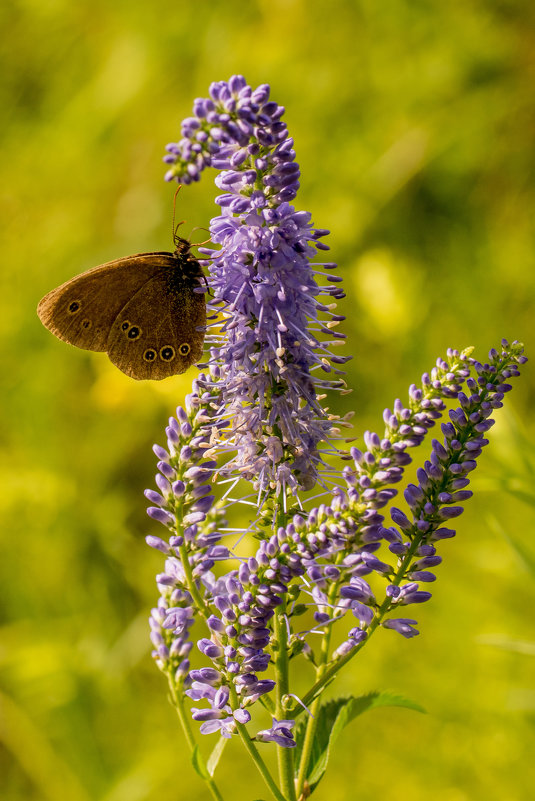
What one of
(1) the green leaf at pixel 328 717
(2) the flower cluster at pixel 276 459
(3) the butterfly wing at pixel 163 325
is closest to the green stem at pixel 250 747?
(2) the flower cluster at pixel 276 459

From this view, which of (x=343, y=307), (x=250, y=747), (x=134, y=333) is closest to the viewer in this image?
(x=250, y=747)

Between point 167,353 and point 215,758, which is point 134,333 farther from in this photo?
point 215,758

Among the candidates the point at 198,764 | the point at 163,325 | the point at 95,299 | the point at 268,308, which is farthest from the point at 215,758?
the point at 95,299

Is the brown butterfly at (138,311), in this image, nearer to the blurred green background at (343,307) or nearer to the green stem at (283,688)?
the green stem at (283,688)

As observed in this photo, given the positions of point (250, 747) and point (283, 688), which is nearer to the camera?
point (250, 747)

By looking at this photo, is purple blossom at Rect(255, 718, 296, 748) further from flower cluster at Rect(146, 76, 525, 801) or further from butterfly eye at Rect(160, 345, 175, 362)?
butterfly eye at Rect(160, 345, 175, 362)

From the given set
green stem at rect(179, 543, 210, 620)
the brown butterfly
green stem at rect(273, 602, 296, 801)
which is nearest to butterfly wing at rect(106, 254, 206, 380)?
the brown butterfly
